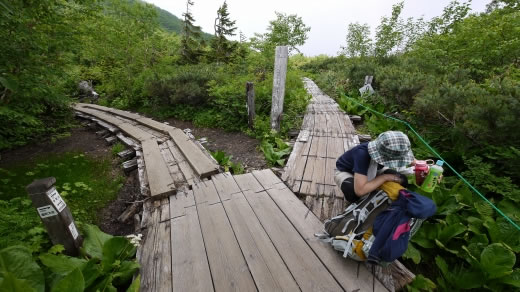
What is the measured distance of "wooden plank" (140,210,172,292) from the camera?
2.05 meters

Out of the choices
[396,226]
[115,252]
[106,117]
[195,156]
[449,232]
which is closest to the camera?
[396,226]

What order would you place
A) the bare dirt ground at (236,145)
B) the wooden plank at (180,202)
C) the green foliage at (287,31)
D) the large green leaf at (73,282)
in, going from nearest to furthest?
the large green leaf at (73,282) < the wooden plank at (180,202) < the bare dirt ground at (236,145) < the green foliage at (287,31)

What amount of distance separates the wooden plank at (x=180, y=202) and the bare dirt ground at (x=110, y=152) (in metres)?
0.88

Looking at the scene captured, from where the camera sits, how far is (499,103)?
123 inches

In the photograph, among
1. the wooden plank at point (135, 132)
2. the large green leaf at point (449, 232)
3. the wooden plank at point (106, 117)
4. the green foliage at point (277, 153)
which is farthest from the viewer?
the wooden plank at point (106, 117)

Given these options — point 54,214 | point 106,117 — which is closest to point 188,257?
point 54,214

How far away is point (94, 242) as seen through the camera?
7.36ft

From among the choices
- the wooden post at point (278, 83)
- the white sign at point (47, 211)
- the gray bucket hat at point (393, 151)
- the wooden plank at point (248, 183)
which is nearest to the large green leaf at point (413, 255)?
the gray bucket hat at point (393, 151)

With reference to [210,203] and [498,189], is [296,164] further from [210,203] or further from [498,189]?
[498,189]

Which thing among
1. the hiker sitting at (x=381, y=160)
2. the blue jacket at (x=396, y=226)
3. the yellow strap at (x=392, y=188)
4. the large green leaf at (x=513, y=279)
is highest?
the hiker sitting at (x=381, y=160)

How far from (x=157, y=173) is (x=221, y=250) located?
2286 millimetres

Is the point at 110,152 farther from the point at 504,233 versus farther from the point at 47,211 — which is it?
the point at 504,233

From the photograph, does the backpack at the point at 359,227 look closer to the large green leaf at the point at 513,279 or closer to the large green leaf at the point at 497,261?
the large green leaf at the point at 497,261

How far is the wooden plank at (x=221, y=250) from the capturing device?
2.01m
